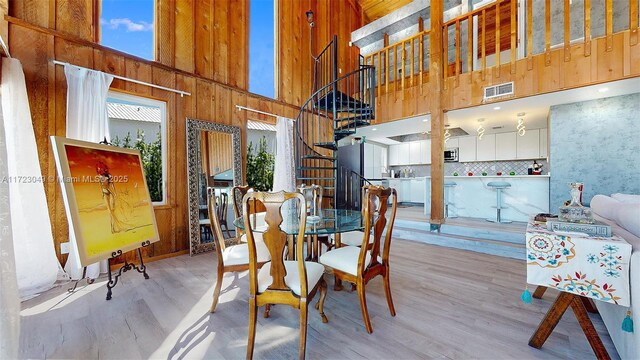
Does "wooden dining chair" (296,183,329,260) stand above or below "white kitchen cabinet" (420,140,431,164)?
below

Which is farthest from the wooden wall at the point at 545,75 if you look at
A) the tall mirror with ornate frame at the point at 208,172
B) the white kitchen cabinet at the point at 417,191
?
the white kitchen cabinet at the point at 417,191

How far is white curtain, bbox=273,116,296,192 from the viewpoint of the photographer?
186 inches

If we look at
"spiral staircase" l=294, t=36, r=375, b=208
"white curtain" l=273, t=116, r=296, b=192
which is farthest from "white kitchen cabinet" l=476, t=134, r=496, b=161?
"white curtain" l=273, t=116, r=296, b=192

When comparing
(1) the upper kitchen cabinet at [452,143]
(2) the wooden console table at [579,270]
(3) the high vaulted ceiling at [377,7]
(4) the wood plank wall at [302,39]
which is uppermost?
(3) the high vaulted ceiling at [377,7]

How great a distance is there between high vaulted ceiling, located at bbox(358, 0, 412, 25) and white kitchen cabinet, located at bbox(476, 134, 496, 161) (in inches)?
163

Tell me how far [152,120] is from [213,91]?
0.97 m

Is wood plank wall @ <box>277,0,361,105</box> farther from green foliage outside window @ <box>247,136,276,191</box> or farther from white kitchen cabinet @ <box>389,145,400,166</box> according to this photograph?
white kitchen cabinet @ <box>389,145,400,166</box>

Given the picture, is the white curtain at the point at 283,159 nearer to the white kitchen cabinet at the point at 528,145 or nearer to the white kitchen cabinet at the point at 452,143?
the white kitchen cabinet at the point at 452,143

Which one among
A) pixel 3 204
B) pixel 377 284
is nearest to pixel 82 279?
pixel 3 204

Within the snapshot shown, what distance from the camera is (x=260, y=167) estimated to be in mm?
4707

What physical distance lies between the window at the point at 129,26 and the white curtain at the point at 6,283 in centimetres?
252

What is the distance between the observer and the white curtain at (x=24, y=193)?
2.26 m

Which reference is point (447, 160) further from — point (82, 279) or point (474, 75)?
point (82, 279)

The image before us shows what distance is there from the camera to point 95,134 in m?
2.73
